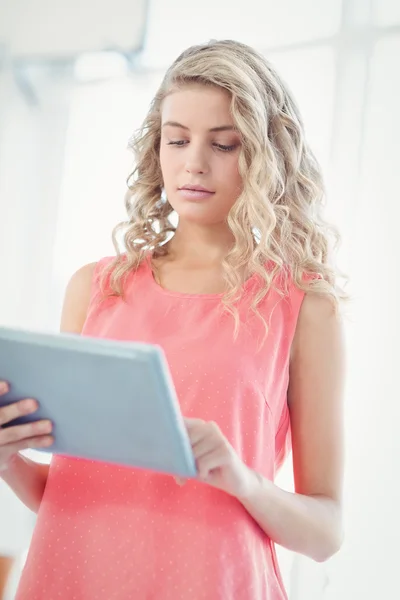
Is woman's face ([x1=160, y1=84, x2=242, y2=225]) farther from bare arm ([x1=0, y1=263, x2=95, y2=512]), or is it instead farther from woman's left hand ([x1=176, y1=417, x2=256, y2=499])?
woman's left hand ([x1=176, y1=417, x2=256, y2=499])

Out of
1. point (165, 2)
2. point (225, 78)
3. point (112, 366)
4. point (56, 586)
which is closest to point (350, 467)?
point (56, 586)

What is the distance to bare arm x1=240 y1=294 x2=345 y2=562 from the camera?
1051 millimetres

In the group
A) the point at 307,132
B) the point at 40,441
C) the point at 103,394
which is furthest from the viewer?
the point at 307,132

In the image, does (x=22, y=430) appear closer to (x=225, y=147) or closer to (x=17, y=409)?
(x=17, y=409)

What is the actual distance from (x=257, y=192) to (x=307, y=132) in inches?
22.0

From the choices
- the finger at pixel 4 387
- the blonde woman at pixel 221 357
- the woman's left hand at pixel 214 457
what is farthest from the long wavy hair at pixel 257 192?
the finger at pixel 4 387

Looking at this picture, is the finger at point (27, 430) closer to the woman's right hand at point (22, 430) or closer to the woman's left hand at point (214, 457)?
the woman's right hand at point (22, 430)

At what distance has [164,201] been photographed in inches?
56.5

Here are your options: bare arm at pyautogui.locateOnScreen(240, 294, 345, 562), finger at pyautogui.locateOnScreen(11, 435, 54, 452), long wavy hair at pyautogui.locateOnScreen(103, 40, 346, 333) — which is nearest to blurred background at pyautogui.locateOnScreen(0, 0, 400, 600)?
long wavy hair at pyautogui.locateOnScreen(103, 40, 346, 333)

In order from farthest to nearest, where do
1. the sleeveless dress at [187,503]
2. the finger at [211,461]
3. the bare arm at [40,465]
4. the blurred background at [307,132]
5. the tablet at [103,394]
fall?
the blurred background at [307,132] < the bare arm at [40,465] < the sleeveless dress at [187,503] < the finger at [211,461] < the tablet at [103,394]

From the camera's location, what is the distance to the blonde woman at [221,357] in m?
1.04

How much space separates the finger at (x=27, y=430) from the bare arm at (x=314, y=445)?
30cm

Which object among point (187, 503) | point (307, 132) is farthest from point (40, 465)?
point (307, 132)

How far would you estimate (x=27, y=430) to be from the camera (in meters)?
0.90
